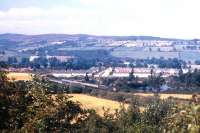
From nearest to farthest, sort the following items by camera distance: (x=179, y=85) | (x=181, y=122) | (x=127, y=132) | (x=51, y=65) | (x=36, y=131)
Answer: (x=36, y=131), (x=181, y=122), (x=127, y=132), (x=179, y=85), (x=51, y=65)

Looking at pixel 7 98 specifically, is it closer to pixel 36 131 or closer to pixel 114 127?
pixel 36 131

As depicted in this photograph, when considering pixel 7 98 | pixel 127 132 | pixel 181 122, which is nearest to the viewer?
pixel 7 98

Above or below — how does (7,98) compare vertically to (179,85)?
above

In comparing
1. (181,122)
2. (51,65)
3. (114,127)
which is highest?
(181,122)

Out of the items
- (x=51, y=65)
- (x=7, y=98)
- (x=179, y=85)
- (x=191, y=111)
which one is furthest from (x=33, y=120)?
(x=51, y=65)

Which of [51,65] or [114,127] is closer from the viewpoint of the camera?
[114,127]

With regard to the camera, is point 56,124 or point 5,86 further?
point 5,86

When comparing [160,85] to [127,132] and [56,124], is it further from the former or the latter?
[56,124]

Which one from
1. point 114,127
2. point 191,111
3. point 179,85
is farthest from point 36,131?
point 179,85

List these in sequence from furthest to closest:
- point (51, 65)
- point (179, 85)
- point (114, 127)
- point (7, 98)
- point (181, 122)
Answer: point (51, 65) → point (179, 85) → point (114, 127) → point (181, 122) → point (7, 98)
